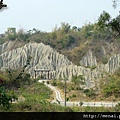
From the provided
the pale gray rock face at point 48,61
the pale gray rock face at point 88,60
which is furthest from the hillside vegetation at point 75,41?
the pale gray rock face at point 48,61

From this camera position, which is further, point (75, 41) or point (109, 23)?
point (75, 41)

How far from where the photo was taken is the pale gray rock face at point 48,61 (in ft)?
112

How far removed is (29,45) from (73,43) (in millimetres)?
7901

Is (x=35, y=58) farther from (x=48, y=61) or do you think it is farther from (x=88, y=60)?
(x=88, y=60)

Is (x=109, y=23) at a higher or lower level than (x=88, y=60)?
lower

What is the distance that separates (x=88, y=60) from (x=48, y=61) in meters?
6.57

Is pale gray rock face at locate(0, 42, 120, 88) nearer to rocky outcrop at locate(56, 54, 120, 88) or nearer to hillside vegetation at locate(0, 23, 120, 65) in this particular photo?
rocky outcrop at locate(56, 54, 120, 88)

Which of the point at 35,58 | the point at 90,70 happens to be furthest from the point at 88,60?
the point at 35,58

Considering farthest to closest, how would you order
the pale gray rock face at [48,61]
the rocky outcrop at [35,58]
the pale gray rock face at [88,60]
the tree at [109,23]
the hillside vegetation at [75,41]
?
the hillside vegetation at [75,41], the pale gray rock face at [88,60], the rocky outcrop at [35,58], the pale gray rock face at [48,61], the tree at [109,23]

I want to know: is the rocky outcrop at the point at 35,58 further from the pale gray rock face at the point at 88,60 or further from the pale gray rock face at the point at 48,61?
the pale gray rock face at the point at 88,60

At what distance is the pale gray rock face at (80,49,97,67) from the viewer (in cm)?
3891

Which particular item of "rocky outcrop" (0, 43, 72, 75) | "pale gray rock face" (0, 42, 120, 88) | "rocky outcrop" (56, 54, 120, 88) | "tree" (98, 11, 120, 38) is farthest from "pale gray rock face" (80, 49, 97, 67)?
"tree" (98, 11, 120, 38)

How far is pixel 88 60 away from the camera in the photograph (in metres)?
39.3
